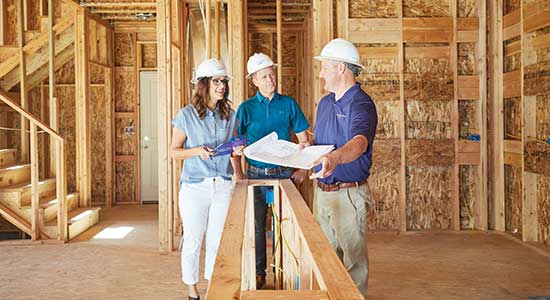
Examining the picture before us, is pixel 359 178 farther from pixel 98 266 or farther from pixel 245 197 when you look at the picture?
pixel 98 266

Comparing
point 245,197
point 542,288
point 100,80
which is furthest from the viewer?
point 100,80

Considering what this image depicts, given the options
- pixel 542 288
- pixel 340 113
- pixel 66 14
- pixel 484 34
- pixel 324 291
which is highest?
pixel 66 14

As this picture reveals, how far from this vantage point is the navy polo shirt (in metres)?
2.93

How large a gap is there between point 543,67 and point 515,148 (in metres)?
1.06

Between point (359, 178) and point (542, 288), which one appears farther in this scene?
point (542, 288)

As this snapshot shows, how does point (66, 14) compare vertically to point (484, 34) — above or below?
above

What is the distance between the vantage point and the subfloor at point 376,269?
4.39 metres

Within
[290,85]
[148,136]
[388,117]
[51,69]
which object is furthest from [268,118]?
[148,136]

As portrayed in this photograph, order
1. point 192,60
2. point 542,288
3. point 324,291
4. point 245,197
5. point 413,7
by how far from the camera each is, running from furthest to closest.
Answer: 1. point 192,60
2. point 413,7
3. point 542,288
4. point 245,197
5. point 324,291

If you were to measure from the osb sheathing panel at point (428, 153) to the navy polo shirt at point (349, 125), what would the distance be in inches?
140

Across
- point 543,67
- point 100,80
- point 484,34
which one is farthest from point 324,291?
point 100,80

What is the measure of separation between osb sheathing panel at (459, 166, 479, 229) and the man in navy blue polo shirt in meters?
3.89

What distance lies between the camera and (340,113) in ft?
10.2

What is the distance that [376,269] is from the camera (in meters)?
5.03
